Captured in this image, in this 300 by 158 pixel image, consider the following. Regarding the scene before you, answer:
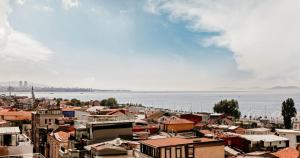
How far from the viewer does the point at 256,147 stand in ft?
166

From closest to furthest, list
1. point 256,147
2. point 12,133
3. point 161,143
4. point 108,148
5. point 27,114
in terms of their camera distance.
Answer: point 12,133, point 108,148, point 161,143, point 256,147, point 27,114

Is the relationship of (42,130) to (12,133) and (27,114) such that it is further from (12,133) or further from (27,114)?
(12,133)

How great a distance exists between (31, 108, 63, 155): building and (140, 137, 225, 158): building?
3129cm

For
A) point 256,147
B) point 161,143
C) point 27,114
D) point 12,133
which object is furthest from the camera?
point 27,114

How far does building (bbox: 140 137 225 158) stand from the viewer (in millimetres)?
29250

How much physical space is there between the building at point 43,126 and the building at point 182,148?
31290 mm

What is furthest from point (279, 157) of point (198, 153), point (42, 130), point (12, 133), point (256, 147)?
point (42, 130)

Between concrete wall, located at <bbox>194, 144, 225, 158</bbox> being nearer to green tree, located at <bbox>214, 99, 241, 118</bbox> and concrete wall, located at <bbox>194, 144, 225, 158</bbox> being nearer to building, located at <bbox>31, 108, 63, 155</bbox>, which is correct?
building, located at <bbox>31, 108, 63, 155</bbox>

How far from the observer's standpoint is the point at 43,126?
6119cm

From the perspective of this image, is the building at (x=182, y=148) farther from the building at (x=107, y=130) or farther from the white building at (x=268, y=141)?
the white building at (x=268, y=141)

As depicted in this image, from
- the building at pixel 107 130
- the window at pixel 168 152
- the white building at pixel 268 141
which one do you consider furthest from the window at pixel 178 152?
the white building at pixel 268 141

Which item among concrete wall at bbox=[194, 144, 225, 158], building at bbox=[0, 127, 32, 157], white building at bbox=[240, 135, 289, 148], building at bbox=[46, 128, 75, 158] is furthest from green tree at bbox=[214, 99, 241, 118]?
building at bbox=[0, 127, 32, 157]

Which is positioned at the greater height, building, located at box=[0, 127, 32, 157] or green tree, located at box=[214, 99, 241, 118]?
building, located at box=[0, 127, 32, 157]

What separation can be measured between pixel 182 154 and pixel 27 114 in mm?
61917
